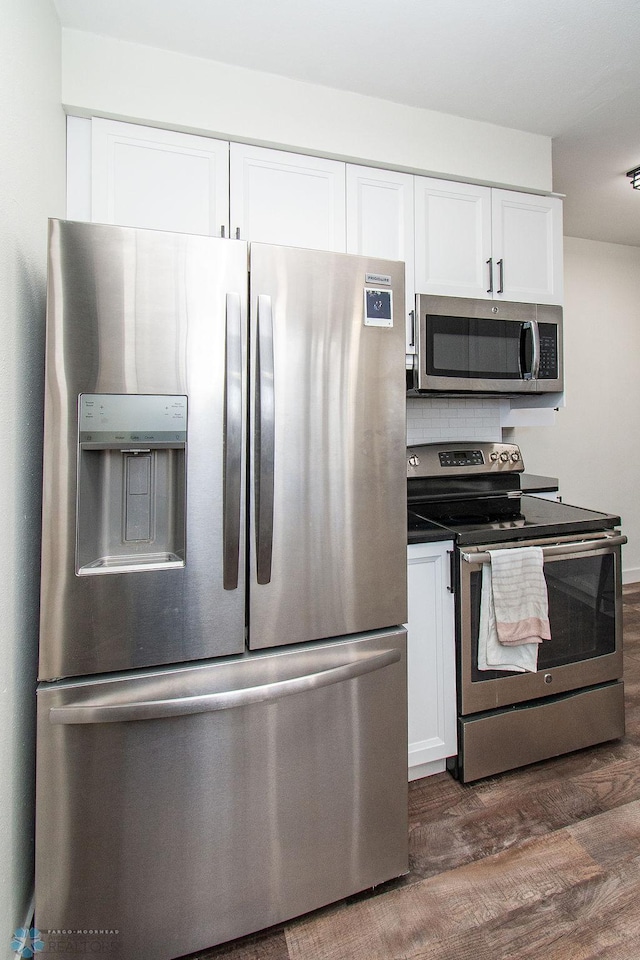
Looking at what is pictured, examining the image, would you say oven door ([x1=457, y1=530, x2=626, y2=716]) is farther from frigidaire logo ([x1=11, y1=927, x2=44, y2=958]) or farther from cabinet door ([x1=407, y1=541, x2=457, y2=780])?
frigidaire logo ([x1=11, y1=927, x2=44, y2=958])

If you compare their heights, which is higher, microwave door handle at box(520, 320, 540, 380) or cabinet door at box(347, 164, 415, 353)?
cabinet door at box(347, 164, 415, 353)

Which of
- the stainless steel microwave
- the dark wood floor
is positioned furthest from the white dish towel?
the stainless steel microwave

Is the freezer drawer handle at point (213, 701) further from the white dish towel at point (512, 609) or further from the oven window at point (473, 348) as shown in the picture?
the oven window at point (473, 348)

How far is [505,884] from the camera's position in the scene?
4.72 ft

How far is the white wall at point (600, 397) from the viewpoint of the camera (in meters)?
3.71

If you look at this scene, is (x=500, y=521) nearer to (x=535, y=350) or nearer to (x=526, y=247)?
(x=535, y=350)

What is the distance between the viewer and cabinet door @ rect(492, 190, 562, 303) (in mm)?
2270

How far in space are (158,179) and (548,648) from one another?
2.20 meters

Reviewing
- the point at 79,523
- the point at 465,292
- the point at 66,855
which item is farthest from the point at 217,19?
the point at 66,855

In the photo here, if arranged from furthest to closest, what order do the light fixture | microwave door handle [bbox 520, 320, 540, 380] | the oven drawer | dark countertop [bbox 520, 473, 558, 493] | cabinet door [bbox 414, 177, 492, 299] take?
the light fixture → dark countertop [bbox 520, 473, 558, 493] → microwave door handle [bbox 520, 320, 540, 380] → cabinet door [bbox 414, 177, 492, 299] → the oven drawer

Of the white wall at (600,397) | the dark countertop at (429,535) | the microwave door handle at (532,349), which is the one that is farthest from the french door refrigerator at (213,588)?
the white wall at (600,397)

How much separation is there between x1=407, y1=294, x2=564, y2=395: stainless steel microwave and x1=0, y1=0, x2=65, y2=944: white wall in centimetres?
138

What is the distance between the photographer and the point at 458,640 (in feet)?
5.90

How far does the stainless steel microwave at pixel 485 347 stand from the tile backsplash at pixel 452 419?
0.33 m
